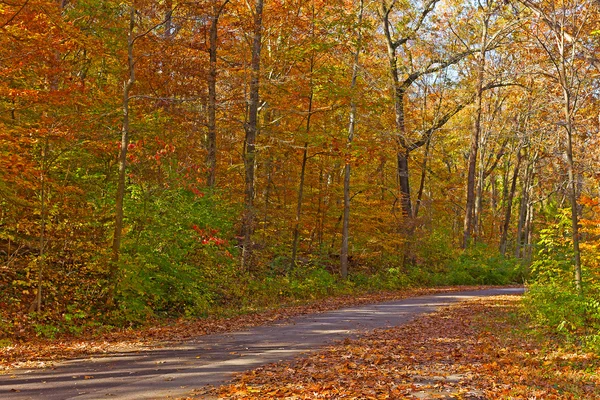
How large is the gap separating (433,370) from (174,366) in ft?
13.2

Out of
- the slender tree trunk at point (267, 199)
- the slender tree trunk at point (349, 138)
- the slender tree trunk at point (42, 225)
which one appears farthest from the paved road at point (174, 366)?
the slender tree trunk at point (349, 138)

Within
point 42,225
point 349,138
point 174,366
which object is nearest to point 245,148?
point 349,138

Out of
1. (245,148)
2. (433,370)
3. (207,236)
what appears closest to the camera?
(433,370)

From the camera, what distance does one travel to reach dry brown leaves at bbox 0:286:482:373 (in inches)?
392

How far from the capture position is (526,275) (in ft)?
113

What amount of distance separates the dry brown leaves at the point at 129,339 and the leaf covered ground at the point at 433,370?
132 inches

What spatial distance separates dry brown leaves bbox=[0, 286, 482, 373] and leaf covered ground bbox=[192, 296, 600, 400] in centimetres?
336

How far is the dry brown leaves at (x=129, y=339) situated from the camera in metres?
9.95

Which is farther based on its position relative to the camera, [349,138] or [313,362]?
[349,138]

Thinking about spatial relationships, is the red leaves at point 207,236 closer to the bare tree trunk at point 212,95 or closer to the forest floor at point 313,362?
the forest floor at point 313,362

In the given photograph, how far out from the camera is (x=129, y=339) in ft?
38.9

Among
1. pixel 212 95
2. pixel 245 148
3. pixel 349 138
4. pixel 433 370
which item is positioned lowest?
pixel 433 370

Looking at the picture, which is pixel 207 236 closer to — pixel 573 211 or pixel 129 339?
pixel 129 339

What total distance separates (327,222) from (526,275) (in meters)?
14.6
